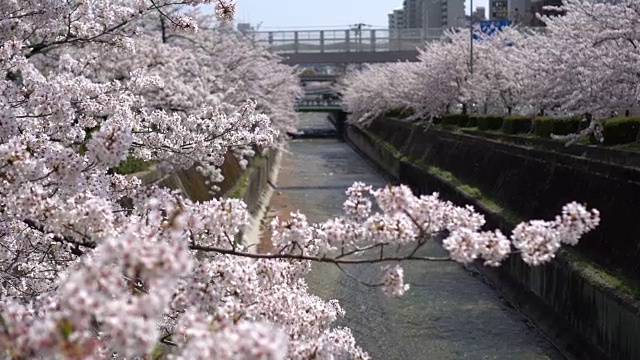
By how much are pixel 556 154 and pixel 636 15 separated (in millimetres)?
3434

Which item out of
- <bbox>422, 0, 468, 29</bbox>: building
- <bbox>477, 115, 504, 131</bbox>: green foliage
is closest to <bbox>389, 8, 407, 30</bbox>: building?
<bbox>422, 0, 468, 29</bbox>: building

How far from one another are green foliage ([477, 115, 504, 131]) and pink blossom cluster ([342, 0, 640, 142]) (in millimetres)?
1016

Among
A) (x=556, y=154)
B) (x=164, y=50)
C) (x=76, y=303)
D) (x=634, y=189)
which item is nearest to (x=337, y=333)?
(x=76, y=303)

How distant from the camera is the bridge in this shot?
1537 inches

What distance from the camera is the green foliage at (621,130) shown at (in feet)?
43.8

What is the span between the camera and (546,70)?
1691cm

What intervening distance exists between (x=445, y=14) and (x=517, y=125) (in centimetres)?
5852

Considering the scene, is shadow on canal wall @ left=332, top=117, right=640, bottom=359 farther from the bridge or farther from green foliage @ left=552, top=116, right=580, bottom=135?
the bridge

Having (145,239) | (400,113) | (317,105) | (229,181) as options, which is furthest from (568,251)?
(317,105)

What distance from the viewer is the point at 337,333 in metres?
4.74

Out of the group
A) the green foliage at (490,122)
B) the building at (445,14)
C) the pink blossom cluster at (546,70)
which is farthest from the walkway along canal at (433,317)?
the building at (445,14)

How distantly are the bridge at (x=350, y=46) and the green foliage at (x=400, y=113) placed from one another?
4514mm

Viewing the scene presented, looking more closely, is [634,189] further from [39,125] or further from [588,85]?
[39,125]

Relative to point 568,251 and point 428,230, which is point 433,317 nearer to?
point 568,251
